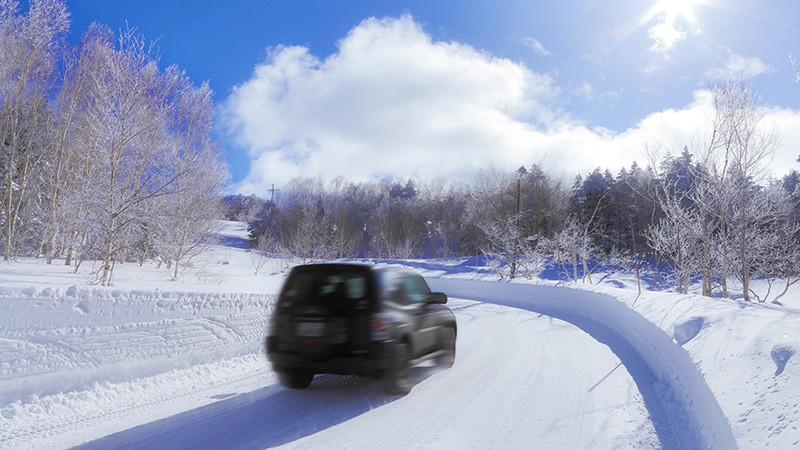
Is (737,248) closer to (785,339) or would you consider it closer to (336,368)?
(785,339)

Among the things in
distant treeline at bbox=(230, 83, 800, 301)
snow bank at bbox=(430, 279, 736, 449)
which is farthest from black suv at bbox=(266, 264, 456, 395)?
distant treeline at bbox=(230, 83, 800, 301)

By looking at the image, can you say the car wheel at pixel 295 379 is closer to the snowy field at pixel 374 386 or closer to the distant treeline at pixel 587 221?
the snowy field at pixel 374 386

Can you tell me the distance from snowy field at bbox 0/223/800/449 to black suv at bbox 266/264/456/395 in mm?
397

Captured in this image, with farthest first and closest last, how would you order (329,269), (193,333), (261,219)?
(261,219) → (193,333) → (329,269)

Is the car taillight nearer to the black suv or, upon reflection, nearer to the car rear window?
the black suv

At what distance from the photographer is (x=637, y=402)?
5.30 metres

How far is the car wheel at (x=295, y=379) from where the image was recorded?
559 centimetres

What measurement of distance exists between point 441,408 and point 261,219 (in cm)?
7438

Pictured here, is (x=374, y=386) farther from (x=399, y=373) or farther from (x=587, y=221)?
(x=587, y=221)

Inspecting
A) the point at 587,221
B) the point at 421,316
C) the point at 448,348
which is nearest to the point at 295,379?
the point at 421,316

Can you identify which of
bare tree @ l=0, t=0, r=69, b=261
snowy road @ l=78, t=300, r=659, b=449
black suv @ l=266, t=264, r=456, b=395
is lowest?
snowy road @ l=78, t=300, r=659, b=449

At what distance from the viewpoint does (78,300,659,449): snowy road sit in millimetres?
4070

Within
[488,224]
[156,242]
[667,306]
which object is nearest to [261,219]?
[488,224]

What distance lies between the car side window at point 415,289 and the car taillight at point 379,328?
85 centimetres
